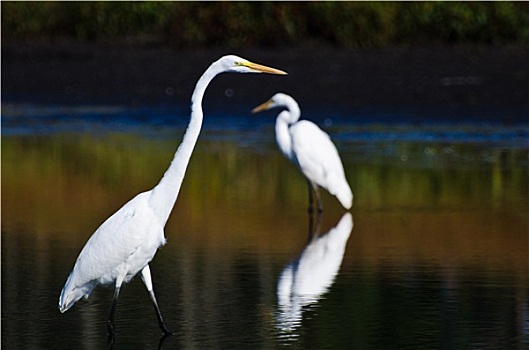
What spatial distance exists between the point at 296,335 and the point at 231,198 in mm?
4914

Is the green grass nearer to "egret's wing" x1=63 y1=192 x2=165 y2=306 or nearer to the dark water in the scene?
the dark water

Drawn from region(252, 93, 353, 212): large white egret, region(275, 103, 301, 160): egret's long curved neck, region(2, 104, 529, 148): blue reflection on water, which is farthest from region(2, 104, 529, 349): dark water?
region(275, 103, 301, 160): egret's long curved neck

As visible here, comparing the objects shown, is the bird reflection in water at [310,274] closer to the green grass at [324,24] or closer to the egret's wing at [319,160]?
the egret's wing at [319,160]

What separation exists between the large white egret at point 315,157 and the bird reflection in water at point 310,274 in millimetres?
776

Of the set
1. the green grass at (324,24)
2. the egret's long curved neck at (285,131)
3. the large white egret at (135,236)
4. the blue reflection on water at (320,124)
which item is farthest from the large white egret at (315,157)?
the green grass at (324,24)

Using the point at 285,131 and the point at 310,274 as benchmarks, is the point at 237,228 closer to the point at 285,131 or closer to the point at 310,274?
the point at 310,274

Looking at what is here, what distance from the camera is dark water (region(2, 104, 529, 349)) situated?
7.15m

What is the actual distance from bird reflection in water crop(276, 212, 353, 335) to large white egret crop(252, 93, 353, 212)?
78 cm

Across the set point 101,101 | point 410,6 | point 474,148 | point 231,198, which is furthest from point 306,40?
point 231,198

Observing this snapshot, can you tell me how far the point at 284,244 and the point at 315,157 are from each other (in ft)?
7.87

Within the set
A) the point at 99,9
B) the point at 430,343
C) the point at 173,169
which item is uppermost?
the point at 99,9

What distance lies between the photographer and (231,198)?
1180cm

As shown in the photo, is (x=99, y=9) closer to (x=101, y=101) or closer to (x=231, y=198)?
(x=101, y=101)

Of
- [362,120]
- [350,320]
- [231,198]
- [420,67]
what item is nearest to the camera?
[350,320]
